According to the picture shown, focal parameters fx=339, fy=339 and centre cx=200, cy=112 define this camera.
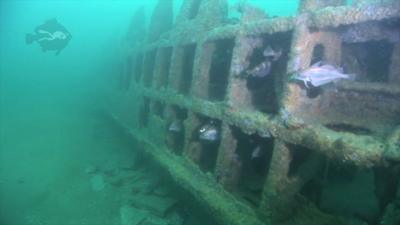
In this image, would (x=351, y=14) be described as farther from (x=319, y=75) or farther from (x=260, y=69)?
(x=260, y=69)

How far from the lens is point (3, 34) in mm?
54125

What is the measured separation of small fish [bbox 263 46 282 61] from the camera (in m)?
5.09

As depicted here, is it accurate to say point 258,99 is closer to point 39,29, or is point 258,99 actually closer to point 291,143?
point 291,143

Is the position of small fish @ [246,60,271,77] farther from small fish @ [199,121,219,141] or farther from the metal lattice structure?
small fish @ [199,121,219,141]

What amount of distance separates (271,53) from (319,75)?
1124 millimetres

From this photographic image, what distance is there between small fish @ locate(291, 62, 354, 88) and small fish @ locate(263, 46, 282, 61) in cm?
98

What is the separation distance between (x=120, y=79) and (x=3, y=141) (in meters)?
5.28

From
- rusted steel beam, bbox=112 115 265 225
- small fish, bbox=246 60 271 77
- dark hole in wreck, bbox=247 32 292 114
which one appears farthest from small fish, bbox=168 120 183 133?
small fish, bbox=246 60 271 77

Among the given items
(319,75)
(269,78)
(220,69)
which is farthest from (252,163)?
(319,75)

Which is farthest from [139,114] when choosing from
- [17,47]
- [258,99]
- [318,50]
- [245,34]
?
[17,47]

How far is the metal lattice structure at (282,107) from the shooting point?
4000 mm

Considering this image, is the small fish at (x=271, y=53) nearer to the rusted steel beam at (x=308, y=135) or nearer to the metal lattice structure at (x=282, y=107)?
the metal lattice structure at (x=282, y=107)

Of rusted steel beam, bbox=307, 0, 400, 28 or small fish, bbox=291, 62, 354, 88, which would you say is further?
small fish, bbox=291, 62, 354, 88

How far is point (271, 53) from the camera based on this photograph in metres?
5.08
